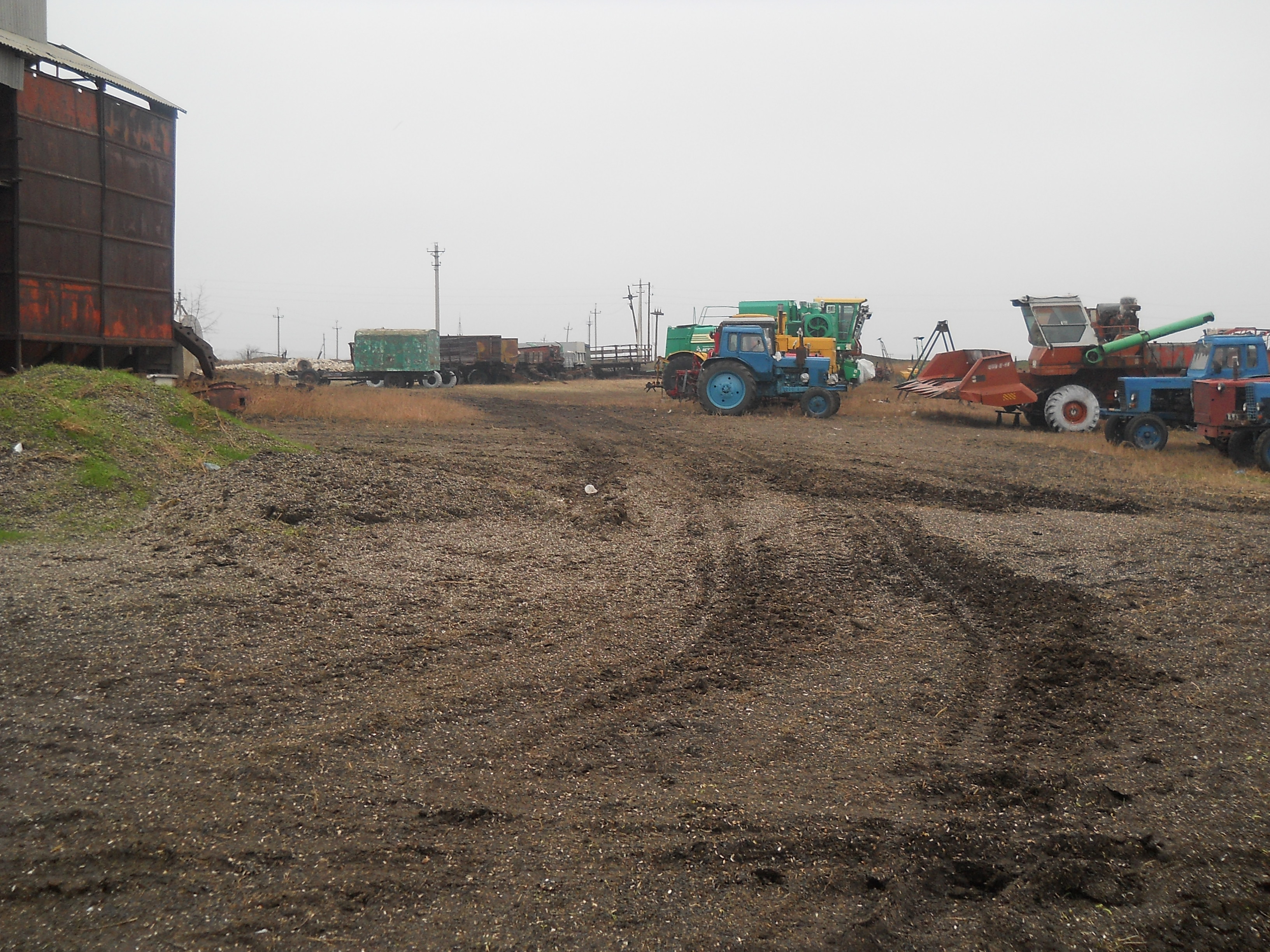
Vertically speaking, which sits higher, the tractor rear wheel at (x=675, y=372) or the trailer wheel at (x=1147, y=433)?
the tractor rear wheel at (x=675, y=372)

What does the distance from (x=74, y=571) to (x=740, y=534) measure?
5.30 meters

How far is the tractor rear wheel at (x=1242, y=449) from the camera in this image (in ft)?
43.4

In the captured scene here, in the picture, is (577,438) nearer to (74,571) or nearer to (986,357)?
(986,357)

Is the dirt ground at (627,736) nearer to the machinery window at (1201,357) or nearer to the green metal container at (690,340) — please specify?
the machinery window at (1201,357)

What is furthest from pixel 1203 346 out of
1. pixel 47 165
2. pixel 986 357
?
pixel 47 165

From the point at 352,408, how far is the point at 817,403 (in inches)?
433

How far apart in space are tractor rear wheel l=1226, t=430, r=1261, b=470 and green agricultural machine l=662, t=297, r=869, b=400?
14525 millimetres

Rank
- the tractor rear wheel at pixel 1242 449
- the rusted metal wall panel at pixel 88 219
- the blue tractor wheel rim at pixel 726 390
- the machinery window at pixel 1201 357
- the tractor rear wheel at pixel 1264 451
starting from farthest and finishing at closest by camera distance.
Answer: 1. the blue tractor wheel rim at pixel 726 390
2. the machinery window at pixel 1201 357
3. the tractor rear wheel at pixel 1242 449
4. the rusted metal wall panel at pixel 88 219
5. the tractor rear wheel at pixel 1264 451

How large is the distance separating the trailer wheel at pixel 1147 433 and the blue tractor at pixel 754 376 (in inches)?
290

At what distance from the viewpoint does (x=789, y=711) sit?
14.0 ft

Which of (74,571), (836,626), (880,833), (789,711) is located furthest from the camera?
(74,571)

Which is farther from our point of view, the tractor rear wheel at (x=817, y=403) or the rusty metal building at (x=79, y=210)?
the tractor rear wheel at (x=817, y=403)

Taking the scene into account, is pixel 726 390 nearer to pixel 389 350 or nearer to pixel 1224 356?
pixel 1224 356

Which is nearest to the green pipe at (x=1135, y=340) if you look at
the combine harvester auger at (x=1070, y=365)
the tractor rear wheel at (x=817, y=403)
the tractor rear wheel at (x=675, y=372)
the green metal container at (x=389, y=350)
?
the combine harvester auger at (x=1070, y=365)
